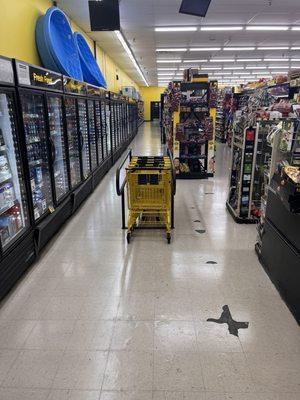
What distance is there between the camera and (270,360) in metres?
2.13

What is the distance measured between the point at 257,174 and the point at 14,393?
12.8 feet

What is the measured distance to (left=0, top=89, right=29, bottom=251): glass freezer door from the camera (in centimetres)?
299

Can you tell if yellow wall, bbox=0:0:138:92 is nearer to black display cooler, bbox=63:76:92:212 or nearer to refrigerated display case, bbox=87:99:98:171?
black display cooler, bbox=63:76:92:212

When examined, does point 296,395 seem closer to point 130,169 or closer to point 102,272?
point 102,272

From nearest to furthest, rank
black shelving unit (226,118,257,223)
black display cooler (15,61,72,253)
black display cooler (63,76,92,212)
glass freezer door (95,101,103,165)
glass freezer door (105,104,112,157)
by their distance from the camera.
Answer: black display cooler (15,61,72,253), black shelving unit (226,118,257,223), black display cooler (63,76,92,212), glass freezer door (95,101,103,165), glass freezer door (105,104,112,157)

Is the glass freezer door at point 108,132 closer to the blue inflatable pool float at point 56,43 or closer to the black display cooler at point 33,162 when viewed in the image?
the black display cooler at point 33,162

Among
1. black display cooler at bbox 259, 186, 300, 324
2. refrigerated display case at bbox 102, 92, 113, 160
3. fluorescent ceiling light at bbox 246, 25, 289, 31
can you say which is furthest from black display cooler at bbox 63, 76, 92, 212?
fluorescent ceiling light at bbox 246, 25, 289, 31

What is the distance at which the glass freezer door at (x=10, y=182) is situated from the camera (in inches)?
118

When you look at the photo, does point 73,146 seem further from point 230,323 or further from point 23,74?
point 230,323

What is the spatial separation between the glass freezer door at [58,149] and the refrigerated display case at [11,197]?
1255mm

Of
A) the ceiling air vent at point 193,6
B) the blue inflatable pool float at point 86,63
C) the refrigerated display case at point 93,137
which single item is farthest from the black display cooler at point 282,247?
the blue inflatable pool float at point 86,63

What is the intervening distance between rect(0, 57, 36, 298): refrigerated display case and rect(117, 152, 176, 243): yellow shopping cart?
4.06 ft

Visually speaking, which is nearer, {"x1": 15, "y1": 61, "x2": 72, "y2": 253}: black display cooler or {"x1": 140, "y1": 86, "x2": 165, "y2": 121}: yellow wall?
{"x1": 15, "y1": 61, "x2": 72, "y2": 253}: black display cooler

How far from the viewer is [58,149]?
4.82 meters
